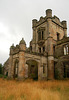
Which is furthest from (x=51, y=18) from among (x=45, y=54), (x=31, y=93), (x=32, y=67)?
(x=31, y=93)

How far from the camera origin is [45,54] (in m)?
22.0

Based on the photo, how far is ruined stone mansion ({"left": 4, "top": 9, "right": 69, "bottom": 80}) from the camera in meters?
19.0

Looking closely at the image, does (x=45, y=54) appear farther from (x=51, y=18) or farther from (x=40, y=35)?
(x=51, y=18)

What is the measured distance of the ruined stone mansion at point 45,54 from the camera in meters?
19.0

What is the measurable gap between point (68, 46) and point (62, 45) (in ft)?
5.93

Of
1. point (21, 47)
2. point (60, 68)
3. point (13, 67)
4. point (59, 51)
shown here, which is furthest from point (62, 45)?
point (13, 67)

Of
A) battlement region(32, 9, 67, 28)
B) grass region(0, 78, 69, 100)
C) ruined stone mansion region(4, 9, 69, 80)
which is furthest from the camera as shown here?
battlement region(32, 9, 67, 28)

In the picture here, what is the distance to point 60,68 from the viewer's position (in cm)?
2164

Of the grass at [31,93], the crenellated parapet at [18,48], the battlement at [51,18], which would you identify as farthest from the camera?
the battlement at [51,18]

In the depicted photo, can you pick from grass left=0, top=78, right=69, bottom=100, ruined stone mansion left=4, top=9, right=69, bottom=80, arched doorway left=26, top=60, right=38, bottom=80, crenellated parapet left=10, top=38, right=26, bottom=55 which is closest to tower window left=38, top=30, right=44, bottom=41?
ruined stone mansion left=4, top=9, right=69, bottom=80

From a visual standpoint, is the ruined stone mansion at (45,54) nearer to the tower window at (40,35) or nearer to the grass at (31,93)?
the tower window at (40,35)

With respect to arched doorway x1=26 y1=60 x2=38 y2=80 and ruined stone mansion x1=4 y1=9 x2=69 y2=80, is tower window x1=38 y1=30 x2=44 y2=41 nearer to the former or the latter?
ruined stone mansion x1=4 y1=9 x2=69 y2=80

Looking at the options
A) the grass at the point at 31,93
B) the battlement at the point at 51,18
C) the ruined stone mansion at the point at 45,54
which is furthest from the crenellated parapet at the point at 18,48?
the battlement at the point at 51,18

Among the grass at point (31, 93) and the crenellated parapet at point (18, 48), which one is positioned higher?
the crenellated parapet at point (18, 48)
